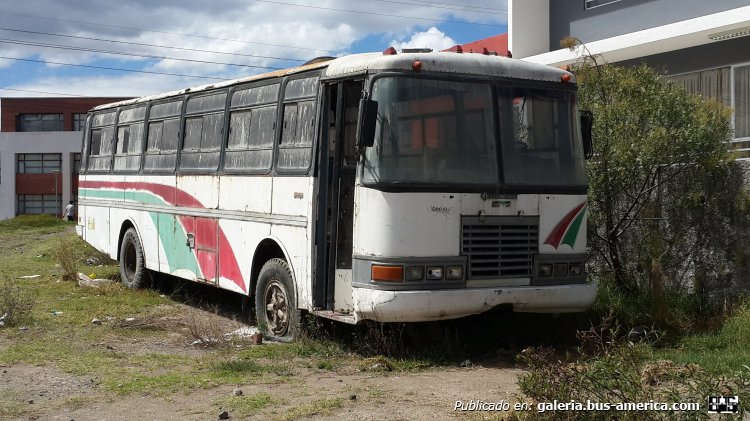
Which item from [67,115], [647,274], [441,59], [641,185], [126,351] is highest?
[67,115]

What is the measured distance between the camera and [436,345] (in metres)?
9.25

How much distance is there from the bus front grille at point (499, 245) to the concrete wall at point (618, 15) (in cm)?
849

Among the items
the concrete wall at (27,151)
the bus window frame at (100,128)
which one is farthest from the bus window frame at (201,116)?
the concrete wall at (27,151)

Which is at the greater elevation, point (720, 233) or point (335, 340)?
point (720, 233)

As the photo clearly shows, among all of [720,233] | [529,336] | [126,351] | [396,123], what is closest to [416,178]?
[396,123]

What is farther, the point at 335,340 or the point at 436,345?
the point at 335,340

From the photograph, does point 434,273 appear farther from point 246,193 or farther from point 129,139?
point 129,139

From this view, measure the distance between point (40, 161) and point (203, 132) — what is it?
61069 mm

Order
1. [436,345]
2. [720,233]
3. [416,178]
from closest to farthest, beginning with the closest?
1. [416,178]
2. [436,345]
3. [720,233]

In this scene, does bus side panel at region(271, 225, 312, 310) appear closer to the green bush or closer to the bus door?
the bus door

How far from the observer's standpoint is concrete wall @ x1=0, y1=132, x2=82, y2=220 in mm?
68562

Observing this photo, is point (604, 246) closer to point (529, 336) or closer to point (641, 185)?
point (641, 185)

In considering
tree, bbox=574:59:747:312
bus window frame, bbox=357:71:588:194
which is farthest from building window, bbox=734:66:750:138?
bus window frame, bbox=357:71:588:194

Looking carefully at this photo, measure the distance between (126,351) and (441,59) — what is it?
14.5 feet
